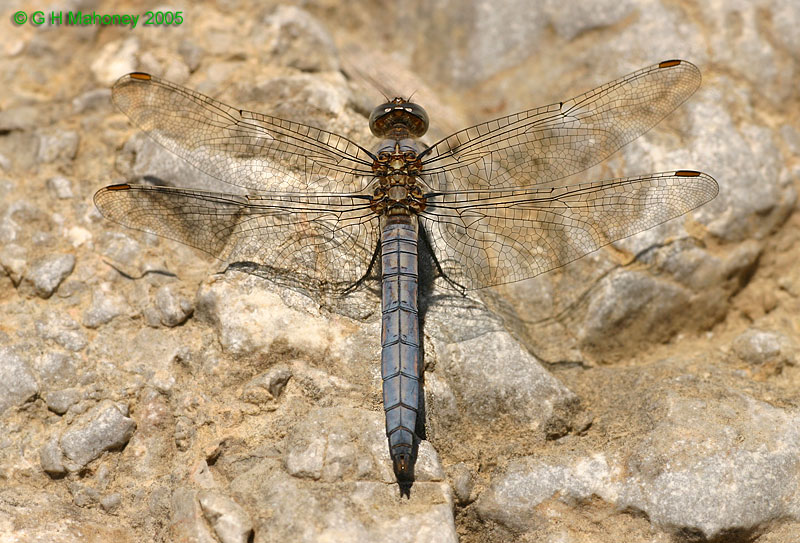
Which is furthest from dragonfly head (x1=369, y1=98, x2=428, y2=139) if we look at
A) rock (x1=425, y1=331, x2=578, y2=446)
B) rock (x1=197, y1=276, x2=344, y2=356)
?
rock (x1=425, y1=331, x2=578, y2=446)

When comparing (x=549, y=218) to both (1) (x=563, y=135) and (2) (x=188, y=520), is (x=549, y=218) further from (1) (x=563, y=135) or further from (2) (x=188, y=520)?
(2) (x=188, y=520)

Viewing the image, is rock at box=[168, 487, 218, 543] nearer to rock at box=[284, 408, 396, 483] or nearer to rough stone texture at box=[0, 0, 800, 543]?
rough stone texture at box=[0, 0, 800, 543]

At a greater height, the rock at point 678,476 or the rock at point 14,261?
the rock at point 14,261

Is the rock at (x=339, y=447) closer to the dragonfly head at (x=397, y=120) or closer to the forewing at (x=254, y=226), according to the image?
the forewing at (x=254, y=226)

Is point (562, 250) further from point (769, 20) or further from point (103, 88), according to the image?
point (103, 88)

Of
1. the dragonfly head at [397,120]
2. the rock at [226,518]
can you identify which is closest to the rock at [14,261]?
the rock at [226,518]

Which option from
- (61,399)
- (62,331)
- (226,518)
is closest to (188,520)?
(226,518)

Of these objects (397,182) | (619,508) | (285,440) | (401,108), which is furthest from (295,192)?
(619,508)
